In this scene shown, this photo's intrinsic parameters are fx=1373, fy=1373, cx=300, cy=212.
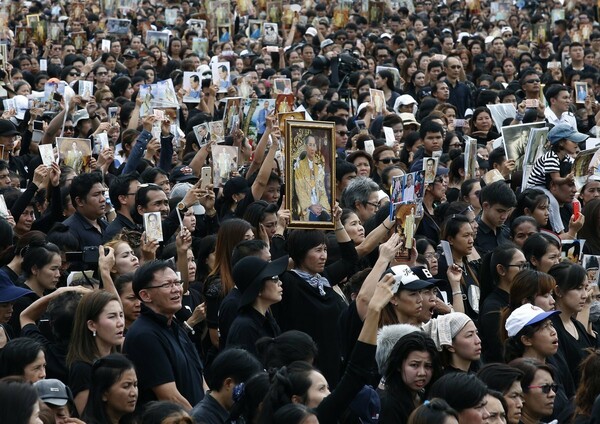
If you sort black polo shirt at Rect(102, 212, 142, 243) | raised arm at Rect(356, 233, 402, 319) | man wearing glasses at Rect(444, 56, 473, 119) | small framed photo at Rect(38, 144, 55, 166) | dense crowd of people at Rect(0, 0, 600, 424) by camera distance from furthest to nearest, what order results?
man wearing glasses at Rect(444, 56, 473, 119) → small framed photo at Rect(38, 144, 55, 166) → black polo shirt at Rect(102, 212, 142, 243) → raised arm at Rect(356, 233, 402, 319) → dense crowd of people at Rect(0, 0, 600, 424)

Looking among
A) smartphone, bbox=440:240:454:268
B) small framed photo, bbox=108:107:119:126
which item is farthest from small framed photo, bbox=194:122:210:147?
smartphone, bbox=440:240:454:268

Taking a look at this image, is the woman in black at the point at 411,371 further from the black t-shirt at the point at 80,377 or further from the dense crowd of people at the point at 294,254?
the black t-shirt at the point at 80,377

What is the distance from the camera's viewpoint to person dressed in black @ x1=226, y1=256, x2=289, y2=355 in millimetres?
7371

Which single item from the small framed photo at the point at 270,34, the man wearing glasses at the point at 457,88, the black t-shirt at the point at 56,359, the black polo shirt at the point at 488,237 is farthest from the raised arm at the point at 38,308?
the small framed photo at the point at 270,34

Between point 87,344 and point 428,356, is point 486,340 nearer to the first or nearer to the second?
point 428,356

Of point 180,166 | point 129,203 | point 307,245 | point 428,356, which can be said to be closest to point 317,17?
point 180,166

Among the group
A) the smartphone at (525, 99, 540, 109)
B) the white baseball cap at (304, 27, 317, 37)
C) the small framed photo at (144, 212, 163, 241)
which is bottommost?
the small framed photo at (144, 212, 163, 241)

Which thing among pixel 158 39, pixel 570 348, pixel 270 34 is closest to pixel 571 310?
pixel 570 348

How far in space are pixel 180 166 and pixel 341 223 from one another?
140 inches

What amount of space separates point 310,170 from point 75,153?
2.93 metres

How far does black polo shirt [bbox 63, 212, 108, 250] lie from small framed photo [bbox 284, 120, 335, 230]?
1557 millimetres

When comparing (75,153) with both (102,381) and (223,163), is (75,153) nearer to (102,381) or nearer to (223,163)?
(223,163)

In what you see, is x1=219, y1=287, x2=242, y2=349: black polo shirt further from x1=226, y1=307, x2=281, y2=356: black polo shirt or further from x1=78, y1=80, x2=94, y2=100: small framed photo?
x1=78, y1=80, x2=94, y2=100: small framed photo

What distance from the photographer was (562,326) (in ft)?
27.1
